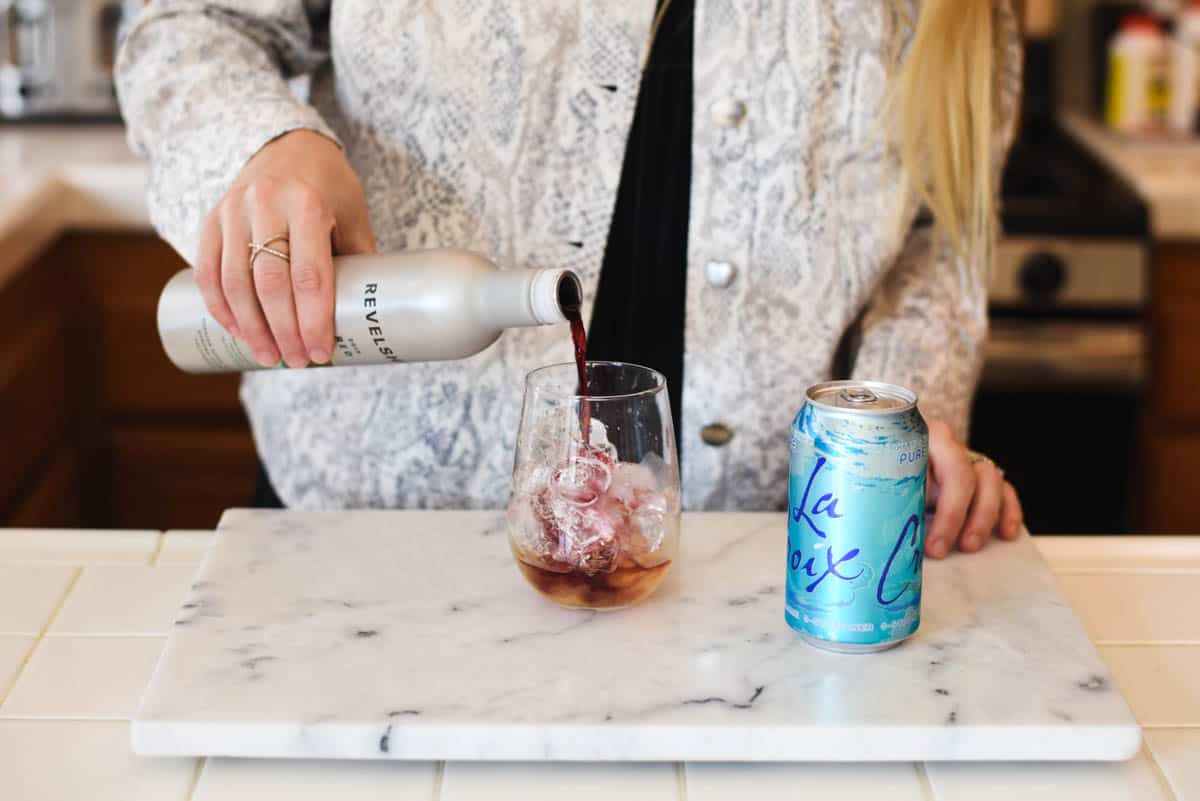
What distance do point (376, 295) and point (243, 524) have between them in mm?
230

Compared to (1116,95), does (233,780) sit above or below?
below

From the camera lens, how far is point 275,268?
840 millimetres

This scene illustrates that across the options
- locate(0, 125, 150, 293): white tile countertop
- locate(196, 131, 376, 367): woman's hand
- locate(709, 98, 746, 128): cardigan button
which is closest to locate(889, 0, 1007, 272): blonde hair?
locate(709, 98, 746, 128): cardigan button

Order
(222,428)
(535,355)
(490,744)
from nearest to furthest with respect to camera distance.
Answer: (490,744) → (535,355) → (222,428)

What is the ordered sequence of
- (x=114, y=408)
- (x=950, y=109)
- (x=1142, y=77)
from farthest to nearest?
(x=1142, y=77), (x=114, y=408), (x=950, y=109)

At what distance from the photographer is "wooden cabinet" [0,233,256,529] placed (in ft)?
6.31

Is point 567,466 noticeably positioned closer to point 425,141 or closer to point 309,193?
point 309,193

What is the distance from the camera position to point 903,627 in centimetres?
78

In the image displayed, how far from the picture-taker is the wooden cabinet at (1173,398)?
1898 millimetres

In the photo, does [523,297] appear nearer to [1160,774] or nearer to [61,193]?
[1160,774]

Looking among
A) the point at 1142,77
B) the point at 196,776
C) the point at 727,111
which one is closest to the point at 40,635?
the point at 196,776

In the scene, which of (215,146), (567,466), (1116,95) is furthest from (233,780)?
(1116,95)

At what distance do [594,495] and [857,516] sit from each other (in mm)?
153

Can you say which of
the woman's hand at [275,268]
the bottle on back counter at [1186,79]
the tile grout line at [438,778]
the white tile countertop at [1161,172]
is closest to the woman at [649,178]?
the woman's hand at [275,268]
